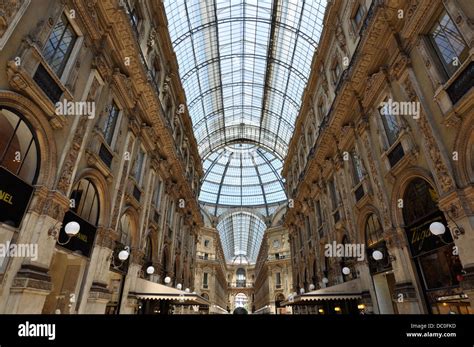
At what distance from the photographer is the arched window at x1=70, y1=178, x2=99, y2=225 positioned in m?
10.6

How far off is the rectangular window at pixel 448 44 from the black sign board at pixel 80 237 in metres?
13.7

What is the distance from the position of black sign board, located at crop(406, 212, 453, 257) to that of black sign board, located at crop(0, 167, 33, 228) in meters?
12.4

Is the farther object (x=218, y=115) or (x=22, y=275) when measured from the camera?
(x=218, y=115)

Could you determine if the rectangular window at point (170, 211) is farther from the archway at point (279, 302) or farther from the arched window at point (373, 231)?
the archway at point (279, 302)

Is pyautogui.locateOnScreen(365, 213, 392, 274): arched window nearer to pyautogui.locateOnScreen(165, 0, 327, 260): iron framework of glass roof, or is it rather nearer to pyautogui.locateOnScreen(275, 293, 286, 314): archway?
pyautogui.locateOnScreen(165, 0, 327, 260): iron framework of glass roof

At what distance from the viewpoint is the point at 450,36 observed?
884 centimetres


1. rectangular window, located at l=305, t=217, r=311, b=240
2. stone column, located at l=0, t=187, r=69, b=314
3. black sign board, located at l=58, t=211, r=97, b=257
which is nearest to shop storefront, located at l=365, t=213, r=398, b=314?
rectangular window, located at l=305, t=217, r=311, b=240

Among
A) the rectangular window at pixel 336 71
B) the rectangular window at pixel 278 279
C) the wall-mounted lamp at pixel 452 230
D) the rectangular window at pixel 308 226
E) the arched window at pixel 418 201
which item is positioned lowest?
the wall-mounted lamp at pixel 452 230

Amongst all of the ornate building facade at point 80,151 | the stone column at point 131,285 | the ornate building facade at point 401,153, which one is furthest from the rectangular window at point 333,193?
the stone column at point 131,285

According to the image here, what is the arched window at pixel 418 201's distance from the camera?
9695mm
